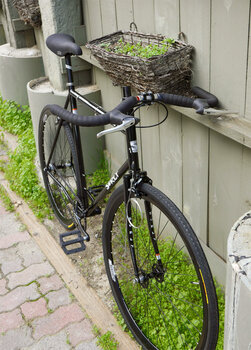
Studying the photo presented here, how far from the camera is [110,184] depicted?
9.02 ft

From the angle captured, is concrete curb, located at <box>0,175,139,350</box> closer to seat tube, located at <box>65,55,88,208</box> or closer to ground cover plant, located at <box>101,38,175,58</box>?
seat tube, located at <box>65,55,88,208</box>

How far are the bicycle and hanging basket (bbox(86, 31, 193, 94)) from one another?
0.15 meters

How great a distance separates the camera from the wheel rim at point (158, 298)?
269 centimetres

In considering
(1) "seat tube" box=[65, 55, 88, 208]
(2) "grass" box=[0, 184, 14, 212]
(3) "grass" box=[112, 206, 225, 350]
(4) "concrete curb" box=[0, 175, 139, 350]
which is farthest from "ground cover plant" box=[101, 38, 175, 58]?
(2) "grass" box=[0, 184, 14, 212]

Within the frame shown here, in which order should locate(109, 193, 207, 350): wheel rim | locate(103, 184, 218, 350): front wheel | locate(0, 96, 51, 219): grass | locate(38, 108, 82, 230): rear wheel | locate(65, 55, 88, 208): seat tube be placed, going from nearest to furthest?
locate(103, 184, 218, 350): front wheel → locate(109, 193, 207, 350): wheel rim → locate(65, 55, 88, 208): seat tube → locate(38, 108, 82, 230): rear wheel → locate(0, 96, 51, 219): grass

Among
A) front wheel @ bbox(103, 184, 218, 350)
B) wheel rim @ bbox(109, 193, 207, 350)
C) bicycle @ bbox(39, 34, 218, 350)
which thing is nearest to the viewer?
bicycle @ bbox(39, 34, 218, 350)

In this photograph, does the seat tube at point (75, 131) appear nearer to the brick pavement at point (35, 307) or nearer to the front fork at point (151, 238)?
the brick pavement at point (35, 307)

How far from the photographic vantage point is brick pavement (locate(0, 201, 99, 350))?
2902 millimetres

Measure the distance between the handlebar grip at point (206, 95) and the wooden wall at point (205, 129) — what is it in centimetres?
3

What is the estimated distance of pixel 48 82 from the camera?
4422 millimetres

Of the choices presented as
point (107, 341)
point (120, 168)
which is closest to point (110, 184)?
point (120, 168)

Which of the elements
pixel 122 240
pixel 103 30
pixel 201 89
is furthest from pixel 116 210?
pixel 103 30

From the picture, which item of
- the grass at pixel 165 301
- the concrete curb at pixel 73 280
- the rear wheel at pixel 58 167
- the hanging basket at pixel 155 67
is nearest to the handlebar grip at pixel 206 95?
the hanging basket at pixel 155 67

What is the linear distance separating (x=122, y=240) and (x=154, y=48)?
1274mm
